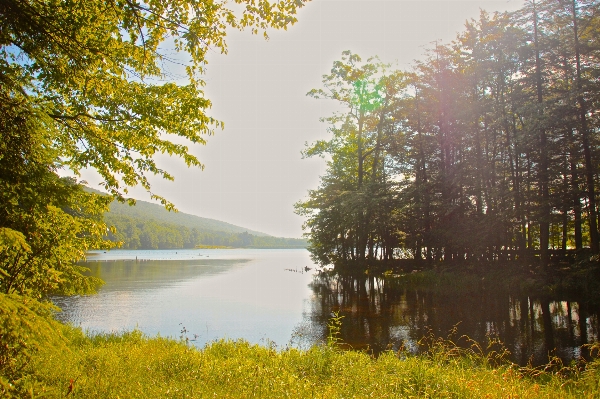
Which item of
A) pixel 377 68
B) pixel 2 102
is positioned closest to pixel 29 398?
pixel 2 102

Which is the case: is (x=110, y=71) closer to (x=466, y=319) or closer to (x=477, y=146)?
(x=466, y=319)

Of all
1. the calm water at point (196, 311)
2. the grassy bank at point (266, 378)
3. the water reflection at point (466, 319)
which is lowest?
the calm water at point (196, 311)

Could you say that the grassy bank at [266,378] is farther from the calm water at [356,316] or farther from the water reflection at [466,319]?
the calm water at [356,316]

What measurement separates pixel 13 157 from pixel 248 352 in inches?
287

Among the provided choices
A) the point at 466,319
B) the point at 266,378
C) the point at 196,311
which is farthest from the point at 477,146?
the point at 266,378

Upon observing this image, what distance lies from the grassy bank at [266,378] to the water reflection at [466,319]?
2.92m

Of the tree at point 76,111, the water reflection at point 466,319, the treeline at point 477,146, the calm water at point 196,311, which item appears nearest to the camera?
the tree at point 76,111

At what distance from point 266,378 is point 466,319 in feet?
38.1

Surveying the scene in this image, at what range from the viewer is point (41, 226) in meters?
5.28

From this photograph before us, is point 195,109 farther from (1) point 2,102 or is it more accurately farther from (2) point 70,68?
(1) point 2,102

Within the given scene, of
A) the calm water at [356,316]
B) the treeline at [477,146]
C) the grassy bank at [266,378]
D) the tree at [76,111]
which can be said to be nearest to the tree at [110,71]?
the tree at [76,111]

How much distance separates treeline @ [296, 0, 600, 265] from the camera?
22.1 metres

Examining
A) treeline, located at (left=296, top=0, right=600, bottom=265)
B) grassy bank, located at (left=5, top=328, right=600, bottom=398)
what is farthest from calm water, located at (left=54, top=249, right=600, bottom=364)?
treeline, located at (left=296, top=0, right=600, bottom=265)

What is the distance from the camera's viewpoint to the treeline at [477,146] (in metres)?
22.1
